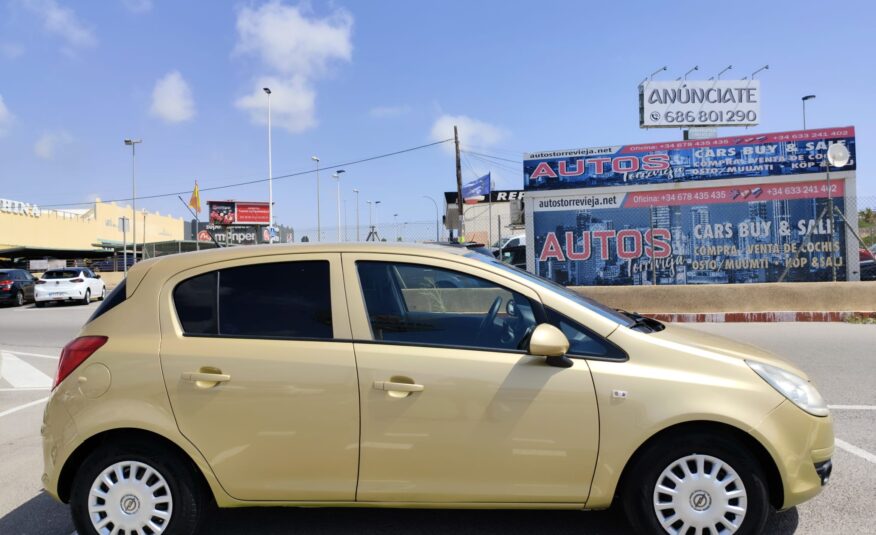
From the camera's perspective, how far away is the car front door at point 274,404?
307 centimetres

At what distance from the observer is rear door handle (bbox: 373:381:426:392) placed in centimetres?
302

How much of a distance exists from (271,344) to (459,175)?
974 inches

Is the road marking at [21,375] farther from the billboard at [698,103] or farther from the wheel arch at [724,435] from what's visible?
the billboard at [698,103]

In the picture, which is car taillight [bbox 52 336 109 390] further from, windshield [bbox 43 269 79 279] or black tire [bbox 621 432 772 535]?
windshield [bbox 43 269 79 279]

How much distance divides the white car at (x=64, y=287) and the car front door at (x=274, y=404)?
2207 cm

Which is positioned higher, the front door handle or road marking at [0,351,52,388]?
the front door handle

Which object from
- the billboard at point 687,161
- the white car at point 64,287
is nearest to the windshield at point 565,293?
the billboard at point 687,161

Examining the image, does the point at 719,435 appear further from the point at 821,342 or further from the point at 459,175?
the point at 459,175

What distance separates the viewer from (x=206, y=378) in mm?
3113

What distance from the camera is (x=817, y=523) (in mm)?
3428

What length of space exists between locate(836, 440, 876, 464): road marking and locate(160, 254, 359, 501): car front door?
12.6 ft

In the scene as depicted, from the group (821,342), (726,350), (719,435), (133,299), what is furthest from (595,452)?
(821,342)

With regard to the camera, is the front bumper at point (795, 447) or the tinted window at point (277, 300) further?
the tinted window at point (277, 300)

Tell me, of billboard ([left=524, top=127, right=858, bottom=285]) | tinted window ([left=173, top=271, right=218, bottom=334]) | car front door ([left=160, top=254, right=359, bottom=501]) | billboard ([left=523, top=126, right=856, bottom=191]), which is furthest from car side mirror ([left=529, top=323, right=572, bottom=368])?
billboard ([left=523, top=126, right=856, bottom=191])
